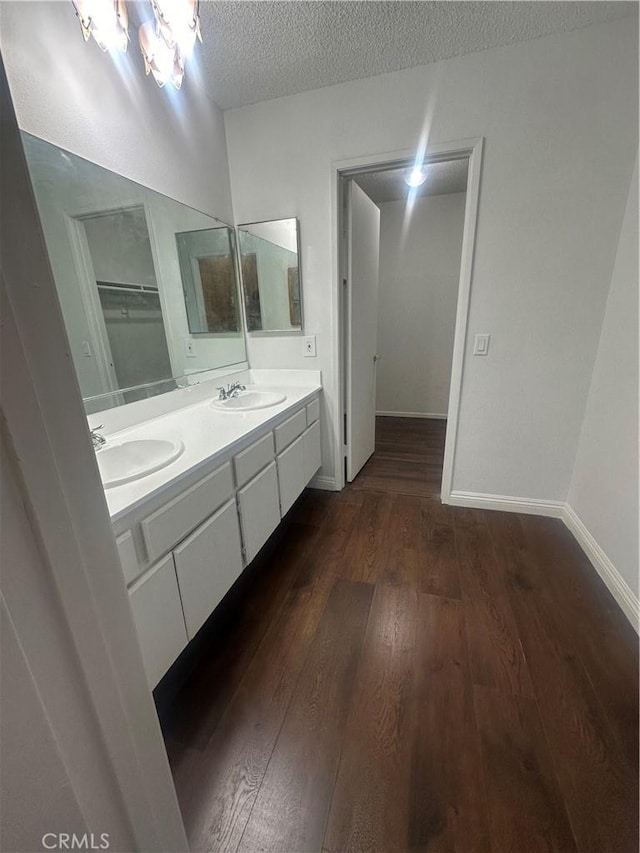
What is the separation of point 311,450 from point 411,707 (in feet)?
4.59

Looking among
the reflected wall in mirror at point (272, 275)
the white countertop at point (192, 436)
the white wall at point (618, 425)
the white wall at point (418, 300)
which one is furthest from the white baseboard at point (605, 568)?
the white wall at point (418, 300)

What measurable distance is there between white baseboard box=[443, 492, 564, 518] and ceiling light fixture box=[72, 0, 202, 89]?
2.55 metres

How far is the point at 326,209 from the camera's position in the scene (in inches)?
78.8

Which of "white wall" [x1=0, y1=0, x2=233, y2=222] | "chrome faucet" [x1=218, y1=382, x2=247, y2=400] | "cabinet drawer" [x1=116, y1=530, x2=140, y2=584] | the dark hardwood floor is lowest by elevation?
the dark hardwood floor

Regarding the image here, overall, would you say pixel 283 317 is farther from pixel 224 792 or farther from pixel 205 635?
pixel 224 792

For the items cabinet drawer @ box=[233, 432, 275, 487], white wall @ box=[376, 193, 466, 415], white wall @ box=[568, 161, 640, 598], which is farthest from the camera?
white wall @ box=[376, 193, 466, 415]

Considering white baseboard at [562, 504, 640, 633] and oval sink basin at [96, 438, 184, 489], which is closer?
oval sink basin at [96, 438, 184, 489]

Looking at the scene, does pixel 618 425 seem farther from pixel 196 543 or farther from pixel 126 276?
pixel 126 276

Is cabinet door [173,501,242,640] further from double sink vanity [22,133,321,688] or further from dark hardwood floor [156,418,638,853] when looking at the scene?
dark hardwood floor [156,418,638,853]

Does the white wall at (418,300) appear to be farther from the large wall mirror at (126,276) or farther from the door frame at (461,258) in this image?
the large wall mirror at (126,276)

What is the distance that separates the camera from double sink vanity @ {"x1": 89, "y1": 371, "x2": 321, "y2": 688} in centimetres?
92

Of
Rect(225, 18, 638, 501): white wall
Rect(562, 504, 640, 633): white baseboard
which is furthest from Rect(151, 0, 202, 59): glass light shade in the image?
Rect(562, 504, 640, 633): white baseboard

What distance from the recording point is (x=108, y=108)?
1312 mm

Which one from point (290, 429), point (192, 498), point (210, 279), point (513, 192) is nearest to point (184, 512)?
point (192, 498)
